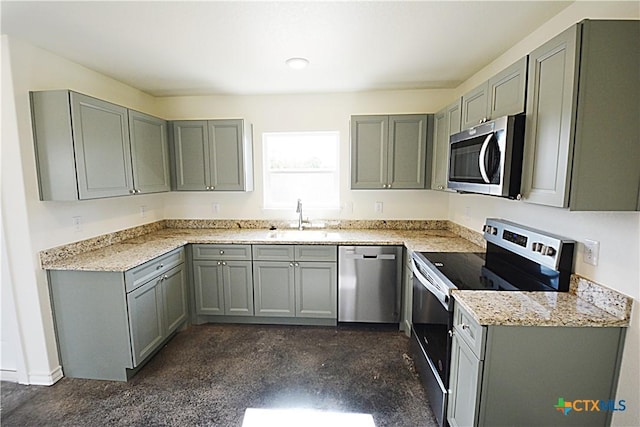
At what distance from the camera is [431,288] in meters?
1.98

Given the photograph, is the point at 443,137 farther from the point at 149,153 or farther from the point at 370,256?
the point at 149,153

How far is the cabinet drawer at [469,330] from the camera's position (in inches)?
54.1

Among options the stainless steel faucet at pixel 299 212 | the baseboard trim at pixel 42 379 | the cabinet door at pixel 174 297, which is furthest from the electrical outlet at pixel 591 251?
the baseboard trim at pixel 42 379

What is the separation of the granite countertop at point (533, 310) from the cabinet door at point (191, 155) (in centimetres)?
282

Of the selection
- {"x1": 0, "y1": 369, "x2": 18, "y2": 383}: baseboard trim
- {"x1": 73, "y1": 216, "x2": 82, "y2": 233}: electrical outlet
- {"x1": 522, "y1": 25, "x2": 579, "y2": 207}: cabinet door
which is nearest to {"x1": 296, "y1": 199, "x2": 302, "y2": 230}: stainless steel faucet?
{"x1": 73, "y1": 216, "x2": 82, "y2": 233}: electrical outlet

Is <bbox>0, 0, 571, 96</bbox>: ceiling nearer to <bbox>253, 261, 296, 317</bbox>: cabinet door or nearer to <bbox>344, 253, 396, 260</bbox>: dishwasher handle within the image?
<bbox>344, 253, 396, 260</bbox>: dishwasher handle

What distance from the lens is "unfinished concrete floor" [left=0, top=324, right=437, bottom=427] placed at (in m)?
1.94

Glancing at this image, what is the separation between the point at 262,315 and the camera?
3.08 meters

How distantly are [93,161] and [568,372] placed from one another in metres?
3.27

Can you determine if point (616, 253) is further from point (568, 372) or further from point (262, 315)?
point (262, 315)

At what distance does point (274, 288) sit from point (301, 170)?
144 centimetres

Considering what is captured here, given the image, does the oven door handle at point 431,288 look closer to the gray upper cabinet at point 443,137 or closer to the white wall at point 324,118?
the gray upper cabinet at point 443,137

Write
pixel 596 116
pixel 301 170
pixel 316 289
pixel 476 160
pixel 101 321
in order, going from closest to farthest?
pixel 596 116 < pixel 476 160 < pixel 101 321 < pixel 316 289 < pixel 301 170

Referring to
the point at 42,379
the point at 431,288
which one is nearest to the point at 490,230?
the point at 431,288
